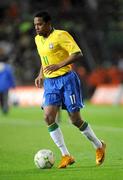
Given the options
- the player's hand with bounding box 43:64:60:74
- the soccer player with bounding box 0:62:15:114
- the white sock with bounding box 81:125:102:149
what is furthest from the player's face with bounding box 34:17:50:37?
the soccer player with bounding box 0:62:15:114

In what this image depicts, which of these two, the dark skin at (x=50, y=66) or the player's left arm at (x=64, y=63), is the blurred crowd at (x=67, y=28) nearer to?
the dark skin at (x=50, y=66)

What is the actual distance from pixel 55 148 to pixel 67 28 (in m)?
28.3

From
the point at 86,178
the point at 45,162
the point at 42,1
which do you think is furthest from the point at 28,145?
the point at 42,1

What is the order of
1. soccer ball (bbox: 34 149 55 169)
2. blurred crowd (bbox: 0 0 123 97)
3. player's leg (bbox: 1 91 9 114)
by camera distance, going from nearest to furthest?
soccer ball (bbox: 34 149 55 169), player's leg (bbox: 1 91 9 114), blurred crowd (bbox: 0 0 123 97)

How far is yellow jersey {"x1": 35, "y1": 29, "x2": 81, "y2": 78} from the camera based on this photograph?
13258 mm

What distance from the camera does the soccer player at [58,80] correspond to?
13102mm

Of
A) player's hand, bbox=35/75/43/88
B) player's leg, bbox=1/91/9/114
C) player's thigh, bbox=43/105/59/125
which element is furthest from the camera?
player's leg, bbox=1/91/9/114

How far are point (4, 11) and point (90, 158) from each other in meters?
33.1

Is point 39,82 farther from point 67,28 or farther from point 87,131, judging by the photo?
point 67,28

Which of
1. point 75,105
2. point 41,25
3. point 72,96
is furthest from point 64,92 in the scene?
point 41,25

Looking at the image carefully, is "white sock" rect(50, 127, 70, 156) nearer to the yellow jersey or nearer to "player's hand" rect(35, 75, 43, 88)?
"player's hand" rect(35, 75, 43, 88)

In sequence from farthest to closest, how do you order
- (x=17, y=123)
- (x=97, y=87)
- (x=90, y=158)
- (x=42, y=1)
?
(x=42, y=1), (x=97, y=87), (x=17, y=123), (x=90, y=158)

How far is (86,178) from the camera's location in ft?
37.7

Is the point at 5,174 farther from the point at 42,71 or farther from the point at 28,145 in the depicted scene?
the point at 28,145
